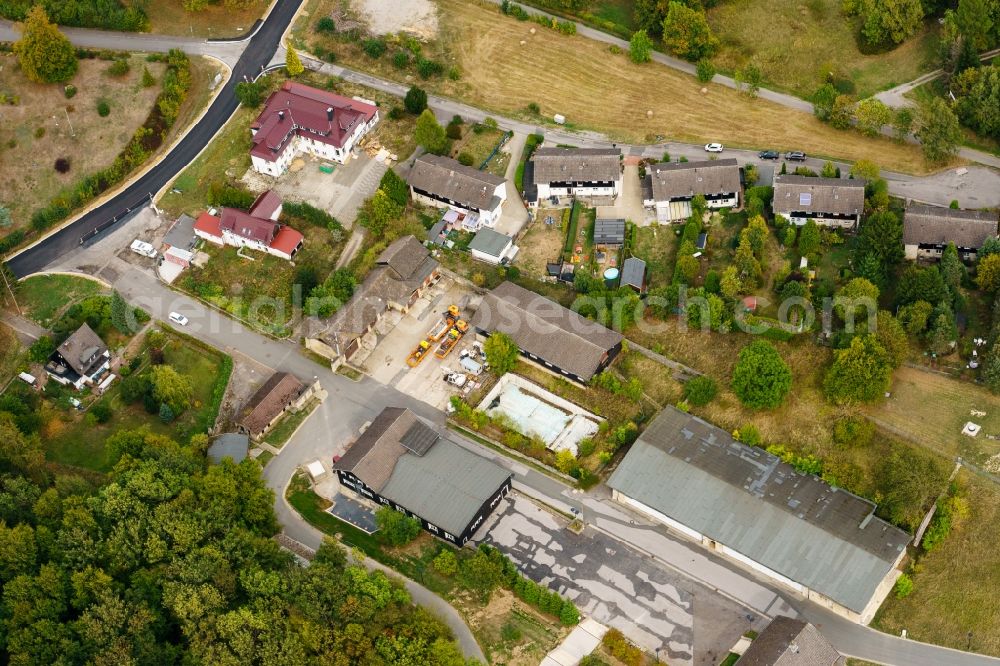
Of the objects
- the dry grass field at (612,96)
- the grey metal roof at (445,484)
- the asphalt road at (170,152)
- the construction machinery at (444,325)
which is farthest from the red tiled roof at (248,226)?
the grey metal roof at (445,484)

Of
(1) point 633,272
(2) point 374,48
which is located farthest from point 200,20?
(1) point 633,272

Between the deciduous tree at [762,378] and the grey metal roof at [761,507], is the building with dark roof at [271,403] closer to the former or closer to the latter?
the grey metal roof at [761,507]

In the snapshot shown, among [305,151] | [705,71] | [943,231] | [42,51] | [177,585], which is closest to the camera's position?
[177,585]

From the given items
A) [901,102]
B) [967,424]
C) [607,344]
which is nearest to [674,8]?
[901,102]

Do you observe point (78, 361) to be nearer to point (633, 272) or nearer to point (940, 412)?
point (633, 272)

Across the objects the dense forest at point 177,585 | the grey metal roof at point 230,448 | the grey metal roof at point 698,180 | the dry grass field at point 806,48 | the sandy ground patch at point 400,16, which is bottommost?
the dense forest at point 177,585

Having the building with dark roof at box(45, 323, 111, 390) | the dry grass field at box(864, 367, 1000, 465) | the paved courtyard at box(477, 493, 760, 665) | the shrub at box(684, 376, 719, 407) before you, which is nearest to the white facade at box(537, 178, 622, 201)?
the shrub at box(684, 376, 719, 407)

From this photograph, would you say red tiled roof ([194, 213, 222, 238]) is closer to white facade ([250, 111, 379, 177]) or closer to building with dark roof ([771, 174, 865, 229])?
white facade ([250, 111, 379, 177])
